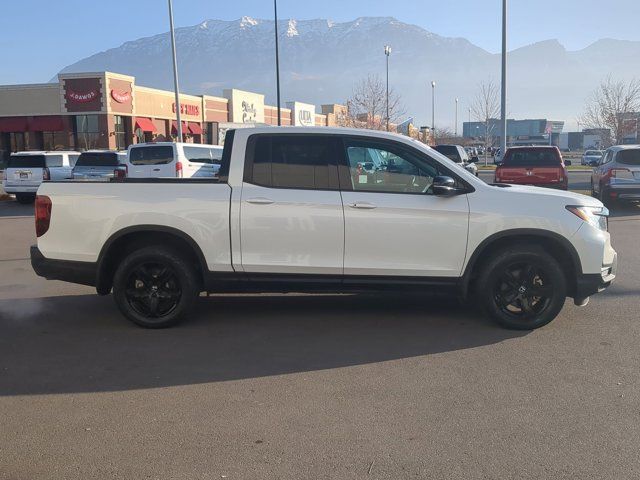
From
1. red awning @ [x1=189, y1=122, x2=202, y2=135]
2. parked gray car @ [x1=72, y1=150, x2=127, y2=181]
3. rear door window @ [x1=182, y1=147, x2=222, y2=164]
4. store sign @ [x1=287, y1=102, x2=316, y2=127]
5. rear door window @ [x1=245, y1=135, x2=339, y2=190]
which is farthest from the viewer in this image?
store sign @ [x1=287, y1=102, x2=316, y2=127]

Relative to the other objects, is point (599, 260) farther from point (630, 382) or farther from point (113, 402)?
point (113, 402)

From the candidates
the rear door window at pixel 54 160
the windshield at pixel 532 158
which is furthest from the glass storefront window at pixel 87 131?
the windshield at pixel 532 158

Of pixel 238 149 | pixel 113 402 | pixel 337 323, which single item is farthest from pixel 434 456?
pixel 238 149

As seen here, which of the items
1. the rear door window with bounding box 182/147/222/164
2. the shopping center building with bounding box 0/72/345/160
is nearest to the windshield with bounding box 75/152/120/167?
the rear door window with bounding box 182/147/222/164

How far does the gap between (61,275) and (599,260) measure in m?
5.25

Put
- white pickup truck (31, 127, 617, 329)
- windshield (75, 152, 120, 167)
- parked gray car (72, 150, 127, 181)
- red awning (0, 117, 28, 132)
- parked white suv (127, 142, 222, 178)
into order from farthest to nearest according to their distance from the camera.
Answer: red awning (0, 117, 28, 132) < windshield (75, 152, 120, 167) < parked gray car (72, 150, 127, 181) < parked white suv (127, 142, 222, 178) < white pickup truck (31, 127, 617, 329)

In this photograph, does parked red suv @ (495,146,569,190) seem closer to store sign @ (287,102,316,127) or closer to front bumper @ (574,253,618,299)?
front bumper @ (574,253,618,299)

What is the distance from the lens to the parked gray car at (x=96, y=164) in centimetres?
1925

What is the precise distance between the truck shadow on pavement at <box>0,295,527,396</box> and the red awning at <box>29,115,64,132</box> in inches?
1539

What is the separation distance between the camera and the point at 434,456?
11.4 ft

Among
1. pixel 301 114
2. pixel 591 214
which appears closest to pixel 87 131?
pixel 301 114

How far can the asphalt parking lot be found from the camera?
343 cm

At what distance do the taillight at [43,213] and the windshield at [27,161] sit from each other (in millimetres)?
15826

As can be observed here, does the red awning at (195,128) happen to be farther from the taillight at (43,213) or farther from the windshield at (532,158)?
the taillight at (43,213)
